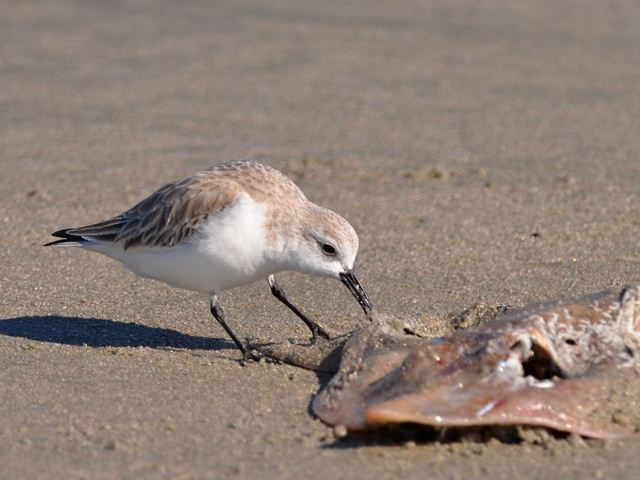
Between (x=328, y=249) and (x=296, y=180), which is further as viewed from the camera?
(x=296, y=180)

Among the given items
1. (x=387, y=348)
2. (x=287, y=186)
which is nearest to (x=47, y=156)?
(x=287, y=186)

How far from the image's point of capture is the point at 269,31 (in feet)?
45.8

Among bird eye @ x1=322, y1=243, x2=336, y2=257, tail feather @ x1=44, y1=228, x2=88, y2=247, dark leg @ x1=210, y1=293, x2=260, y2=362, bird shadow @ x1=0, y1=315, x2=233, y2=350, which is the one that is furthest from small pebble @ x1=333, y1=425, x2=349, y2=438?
tail feather @ x1=44, y1=228, x2=88, y2=247

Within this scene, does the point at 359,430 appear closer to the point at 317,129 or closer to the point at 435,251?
the point at 435,251

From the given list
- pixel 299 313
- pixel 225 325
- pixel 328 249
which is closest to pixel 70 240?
pixel 225 325

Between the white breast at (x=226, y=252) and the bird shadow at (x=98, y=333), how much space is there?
30 cm

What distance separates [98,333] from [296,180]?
318cm

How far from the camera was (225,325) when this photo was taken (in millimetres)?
5754

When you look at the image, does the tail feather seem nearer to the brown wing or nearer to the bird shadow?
the brown wing

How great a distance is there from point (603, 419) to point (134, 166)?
5746 millimetres

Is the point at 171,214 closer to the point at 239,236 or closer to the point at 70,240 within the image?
the point at 239,236

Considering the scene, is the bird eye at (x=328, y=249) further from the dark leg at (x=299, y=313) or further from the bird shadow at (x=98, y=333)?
the bird shadow at (x=98, y=333)

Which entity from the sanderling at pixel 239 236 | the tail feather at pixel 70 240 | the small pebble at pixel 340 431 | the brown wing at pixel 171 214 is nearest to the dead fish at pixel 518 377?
the small pebble at pixel 340 431

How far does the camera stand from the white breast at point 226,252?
5.55 m
